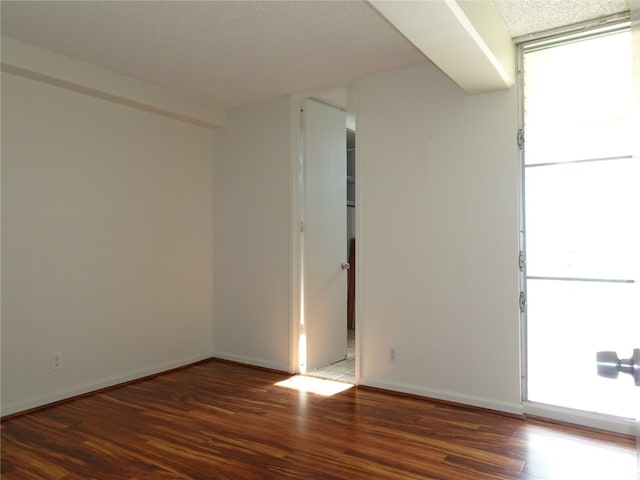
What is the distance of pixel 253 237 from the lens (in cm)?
457

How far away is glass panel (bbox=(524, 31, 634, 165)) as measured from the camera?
9.48 feet

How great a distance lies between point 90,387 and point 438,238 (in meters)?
3.09

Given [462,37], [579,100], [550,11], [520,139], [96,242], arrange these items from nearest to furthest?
[462,37]
[550,11]
[579,100]
[520,139]
[96,242]

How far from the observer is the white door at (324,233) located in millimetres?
4371

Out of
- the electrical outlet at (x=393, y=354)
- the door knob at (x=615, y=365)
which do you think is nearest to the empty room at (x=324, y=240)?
the electrical outlet at (x=393, y=354)

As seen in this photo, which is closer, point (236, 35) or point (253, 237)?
point (236, 35)

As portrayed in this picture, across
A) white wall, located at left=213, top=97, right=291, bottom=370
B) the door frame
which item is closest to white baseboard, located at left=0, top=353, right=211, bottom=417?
white wall, located at left=213, top=97, right=291, bottom=370

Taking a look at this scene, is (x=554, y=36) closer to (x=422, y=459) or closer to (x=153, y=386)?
(x=422, y=459)

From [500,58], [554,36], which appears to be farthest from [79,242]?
[554,36]

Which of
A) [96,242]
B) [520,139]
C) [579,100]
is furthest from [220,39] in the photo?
[579,100]

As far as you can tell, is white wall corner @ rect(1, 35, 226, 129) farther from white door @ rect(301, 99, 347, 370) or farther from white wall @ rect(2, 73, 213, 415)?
white door @ rect(301, 99, 347, 370)

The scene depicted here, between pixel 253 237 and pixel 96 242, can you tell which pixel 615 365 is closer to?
pixel 96 242

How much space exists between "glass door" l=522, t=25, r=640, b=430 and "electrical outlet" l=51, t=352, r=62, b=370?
3.52m

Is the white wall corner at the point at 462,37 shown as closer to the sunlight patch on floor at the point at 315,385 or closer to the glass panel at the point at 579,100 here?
the glass panel at the point at 579,100
